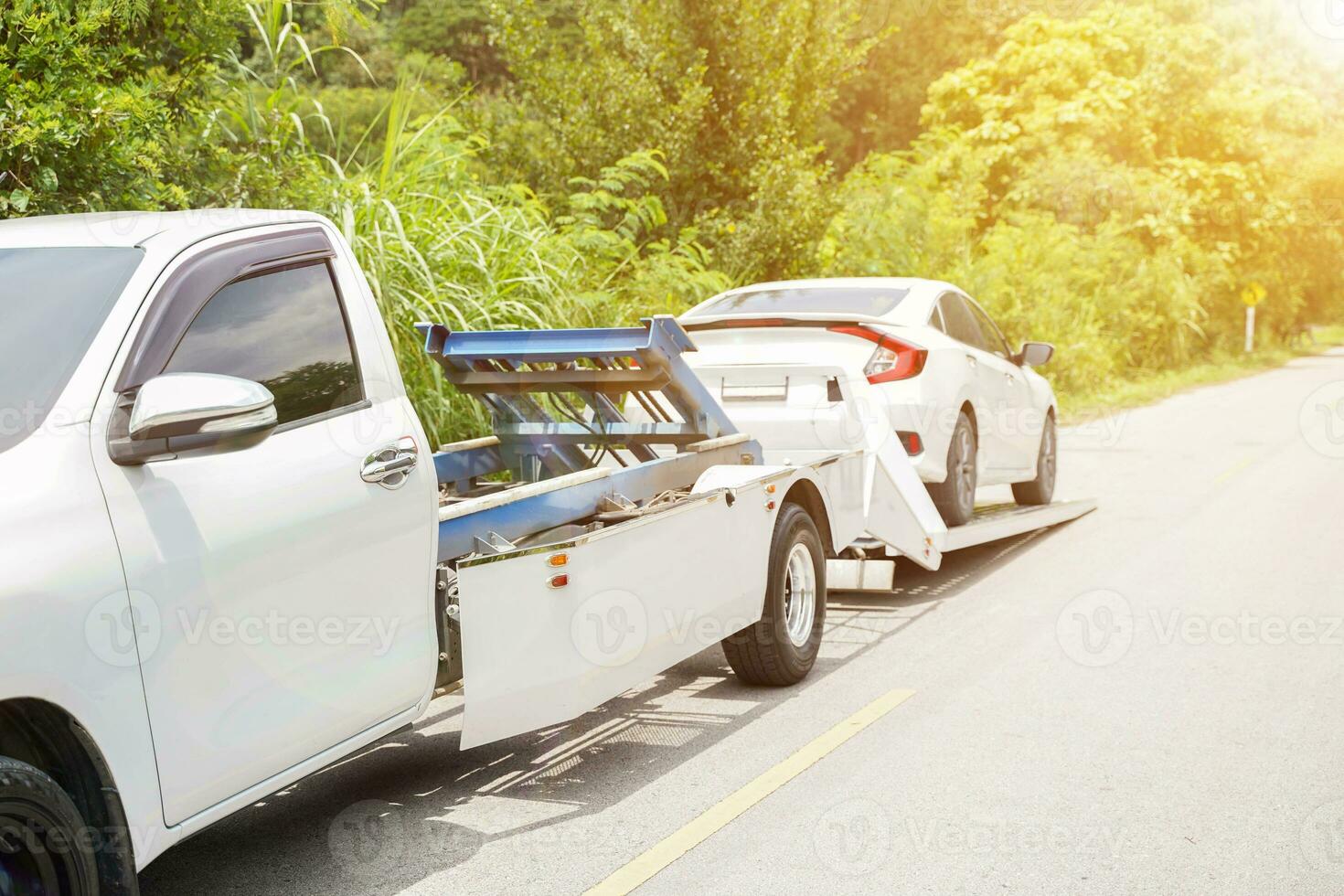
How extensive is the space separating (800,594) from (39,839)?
14.0 ft

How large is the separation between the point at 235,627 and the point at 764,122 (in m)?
14.1

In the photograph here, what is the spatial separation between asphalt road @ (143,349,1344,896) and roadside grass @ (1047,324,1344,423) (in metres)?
14.8

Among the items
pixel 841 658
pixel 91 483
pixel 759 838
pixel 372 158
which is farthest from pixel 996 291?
pixel 91 483

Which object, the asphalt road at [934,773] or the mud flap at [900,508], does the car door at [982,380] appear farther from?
the mud flap at [900,508]

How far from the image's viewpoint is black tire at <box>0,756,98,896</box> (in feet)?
9.96

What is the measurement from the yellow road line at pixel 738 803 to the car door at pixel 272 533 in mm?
881

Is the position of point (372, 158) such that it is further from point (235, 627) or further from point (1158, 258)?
point (1158, 258)

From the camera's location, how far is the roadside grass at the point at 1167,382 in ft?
79.3

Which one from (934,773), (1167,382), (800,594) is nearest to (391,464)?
(934,773)

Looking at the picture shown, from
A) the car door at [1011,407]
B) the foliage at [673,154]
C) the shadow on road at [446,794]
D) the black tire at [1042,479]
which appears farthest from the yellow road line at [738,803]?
the black tire at [1042,479]

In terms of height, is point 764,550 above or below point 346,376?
below

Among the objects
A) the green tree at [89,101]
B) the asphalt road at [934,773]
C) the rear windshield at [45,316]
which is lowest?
the asphalt road at [934,773]

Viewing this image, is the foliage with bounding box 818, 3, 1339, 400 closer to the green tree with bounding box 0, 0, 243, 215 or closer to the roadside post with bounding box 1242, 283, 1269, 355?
the roadside post with bounding box 1242, 283, 1269, 355

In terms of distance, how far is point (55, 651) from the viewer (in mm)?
3111
